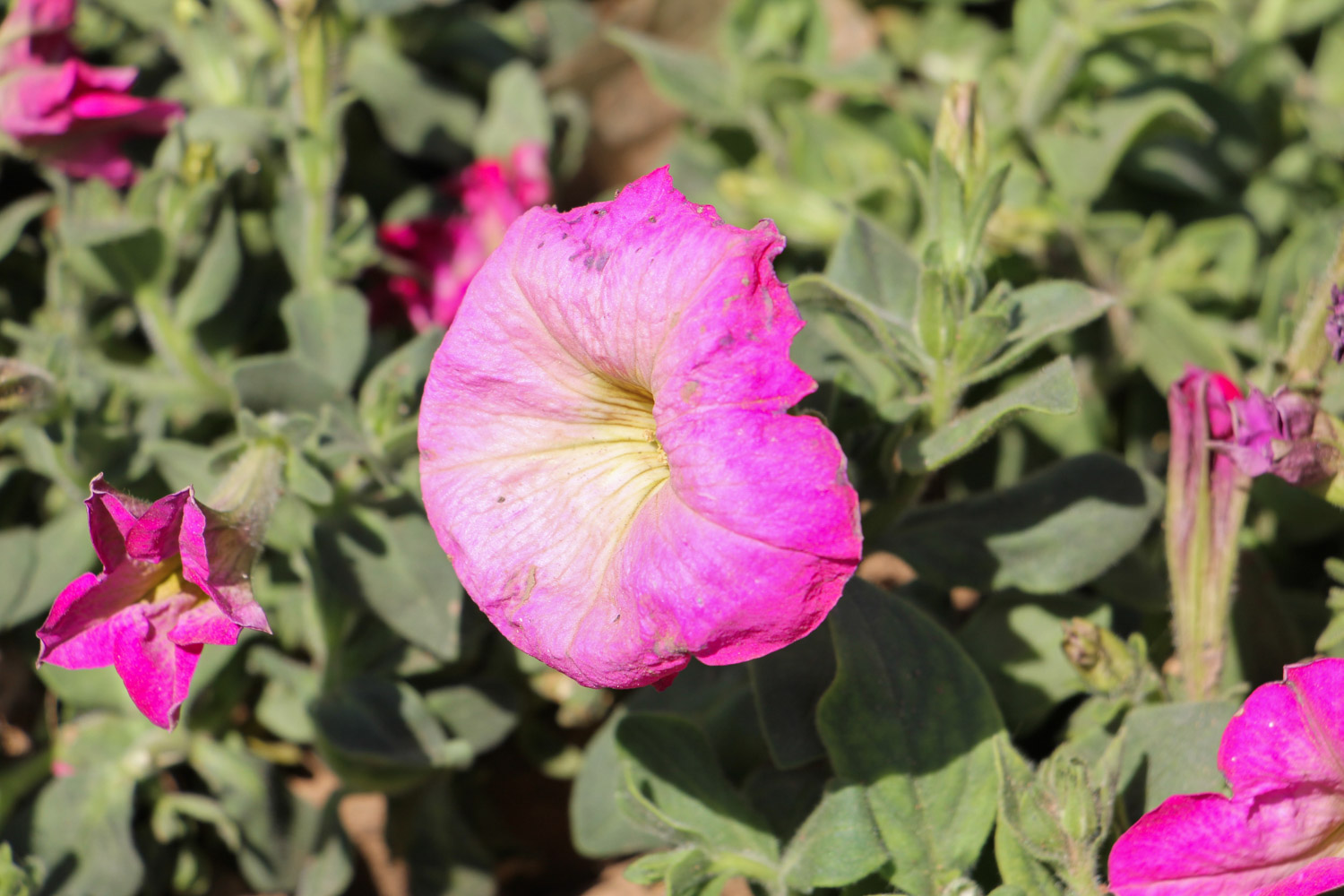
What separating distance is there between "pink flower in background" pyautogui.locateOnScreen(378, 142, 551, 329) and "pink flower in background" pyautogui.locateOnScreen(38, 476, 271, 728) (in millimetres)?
1064

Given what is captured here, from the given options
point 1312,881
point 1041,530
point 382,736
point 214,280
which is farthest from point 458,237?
point 1312,881

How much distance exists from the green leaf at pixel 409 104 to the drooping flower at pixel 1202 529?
6.40 feet

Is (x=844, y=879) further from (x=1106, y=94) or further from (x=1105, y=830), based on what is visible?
(x=1106, y=94)

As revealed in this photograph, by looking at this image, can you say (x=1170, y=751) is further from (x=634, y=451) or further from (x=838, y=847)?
(x=634, y=451)

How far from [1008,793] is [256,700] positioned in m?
1.73

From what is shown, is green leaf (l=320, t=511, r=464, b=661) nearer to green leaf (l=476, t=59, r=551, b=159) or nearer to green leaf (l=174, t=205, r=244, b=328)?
green leaf (l=174, t=205, r=244, b=328)

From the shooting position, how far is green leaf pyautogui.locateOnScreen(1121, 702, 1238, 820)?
175 centimetres

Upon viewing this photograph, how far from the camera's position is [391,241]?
106 inches

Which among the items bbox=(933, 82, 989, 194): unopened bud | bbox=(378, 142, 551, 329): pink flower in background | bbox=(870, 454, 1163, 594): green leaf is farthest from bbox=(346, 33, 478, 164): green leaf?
bbox=(870, 454, 1163, 594): green leaf

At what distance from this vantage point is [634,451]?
1621mm

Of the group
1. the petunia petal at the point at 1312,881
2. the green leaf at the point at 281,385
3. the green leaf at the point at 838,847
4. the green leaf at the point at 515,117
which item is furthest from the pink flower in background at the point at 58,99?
the petunia petal at the point at 1312,881

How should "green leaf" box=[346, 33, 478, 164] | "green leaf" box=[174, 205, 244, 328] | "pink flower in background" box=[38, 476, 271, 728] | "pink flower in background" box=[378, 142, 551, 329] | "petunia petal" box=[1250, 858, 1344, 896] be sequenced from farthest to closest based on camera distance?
"green leaf" box=[346, 33, 478, 164]
"pink flower in background" box=[378, 142, 551, 329]
"green leaf" box=[174, 205, 244, 328]
"pink flower in background" box=[38, 476, 271, 728]
"petunia petal" box=[1250, 858, 1344, 896]

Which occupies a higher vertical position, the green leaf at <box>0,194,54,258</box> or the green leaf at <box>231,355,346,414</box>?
the green leaf at <box>0,194,54,258</box>

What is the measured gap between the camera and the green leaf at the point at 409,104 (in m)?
2.82
